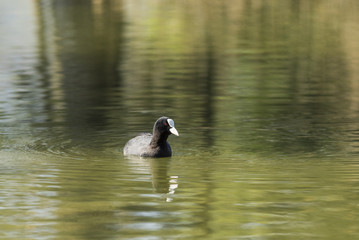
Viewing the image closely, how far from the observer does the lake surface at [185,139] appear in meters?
13.2

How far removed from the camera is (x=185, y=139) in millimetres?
20359

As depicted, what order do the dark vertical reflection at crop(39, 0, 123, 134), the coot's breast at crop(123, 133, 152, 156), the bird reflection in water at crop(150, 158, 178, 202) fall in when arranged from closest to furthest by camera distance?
1. the bird reflection in water at crop(150, 158, 178, 202)
2. the coot's breast at crop(123, 133, 152, 156)
3. the dark vertical reflection at crop(39, 0, 123, 134)

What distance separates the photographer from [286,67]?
36.3 meters

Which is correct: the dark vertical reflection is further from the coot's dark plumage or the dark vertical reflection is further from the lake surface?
the coot's dark plumage

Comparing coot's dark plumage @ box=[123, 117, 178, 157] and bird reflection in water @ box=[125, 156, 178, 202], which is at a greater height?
coot's dark plumage @ box=[123, 117, 178, 157]

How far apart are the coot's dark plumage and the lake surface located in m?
0.19

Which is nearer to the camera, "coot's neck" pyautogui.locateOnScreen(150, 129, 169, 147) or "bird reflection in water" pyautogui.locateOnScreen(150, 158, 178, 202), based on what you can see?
"bird reflection in water" pyautogui.locateOnScreen(150, 158, 178, 202)

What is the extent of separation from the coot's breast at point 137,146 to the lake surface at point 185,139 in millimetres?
244

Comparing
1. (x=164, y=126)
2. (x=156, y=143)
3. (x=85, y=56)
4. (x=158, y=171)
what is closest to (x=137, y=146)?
(x=156, y=143)

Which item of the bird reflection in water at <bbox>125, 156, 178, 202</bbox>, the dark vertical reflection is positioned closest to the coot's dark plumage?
the bird reflection in water at <bbox>125, 156, 178, 202</bbox>

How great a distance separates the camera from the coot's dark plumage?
18469 millimetres

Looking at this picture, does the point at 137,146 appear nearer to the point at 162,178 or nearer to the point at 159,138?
the point at 159,138

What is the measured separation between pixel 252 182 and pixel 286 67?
20988mm

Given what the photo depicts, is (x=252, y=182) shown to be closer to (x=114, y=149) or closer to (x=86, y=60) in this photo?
(x=114, y=149)
